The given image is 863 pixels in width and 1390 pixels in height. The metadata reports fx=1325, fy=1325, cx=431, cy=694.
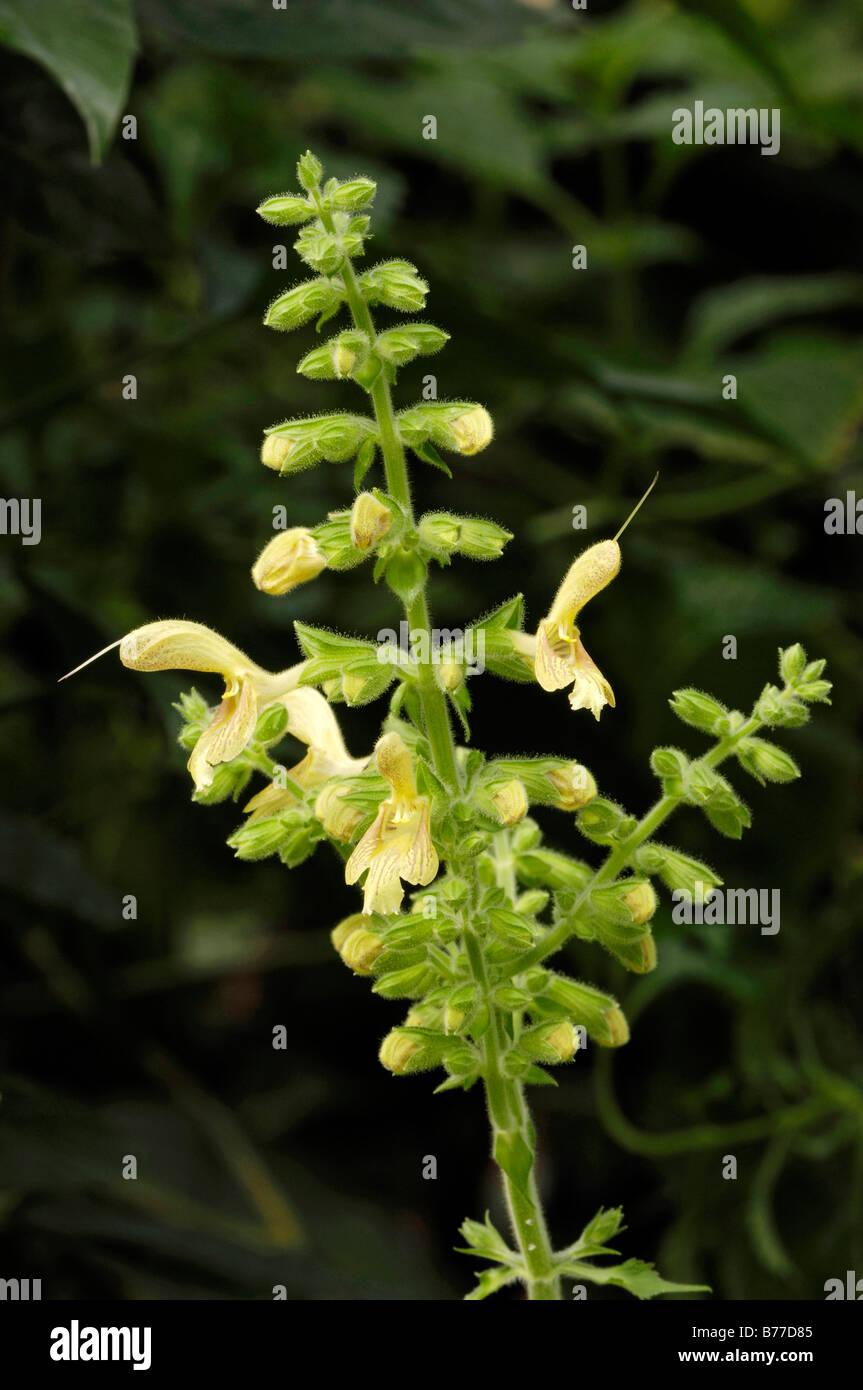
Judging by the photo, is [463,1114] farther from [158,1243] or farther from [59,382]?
[59,382]

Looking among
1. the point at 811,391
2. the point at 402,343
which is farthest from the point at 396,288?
the point at 811,391

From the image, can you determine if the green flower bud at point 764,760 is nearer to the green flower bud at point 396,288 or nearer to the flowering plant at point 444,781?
the flowering plant at point 444,781

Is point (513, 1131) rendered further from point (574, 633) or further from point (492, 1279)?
point (574, 633)

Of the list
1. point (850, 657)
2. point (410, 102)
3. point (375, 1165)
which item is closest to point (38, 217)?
point (410, 102)

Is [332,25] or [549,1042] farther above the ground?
A: [332,25]

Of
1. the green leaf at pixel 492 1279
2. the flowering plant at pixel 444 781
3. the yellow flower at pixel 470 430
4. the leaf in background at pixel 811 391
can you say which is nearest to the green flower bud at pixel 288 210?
the flowering plant at pixel 444 781

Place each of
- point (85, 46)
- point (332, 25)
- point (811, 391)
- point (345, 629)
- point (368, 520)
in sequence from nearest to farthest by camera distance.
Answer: point (368, 520), point (85, 46), point (332, 25), point (345, 629), point (811, 391)
